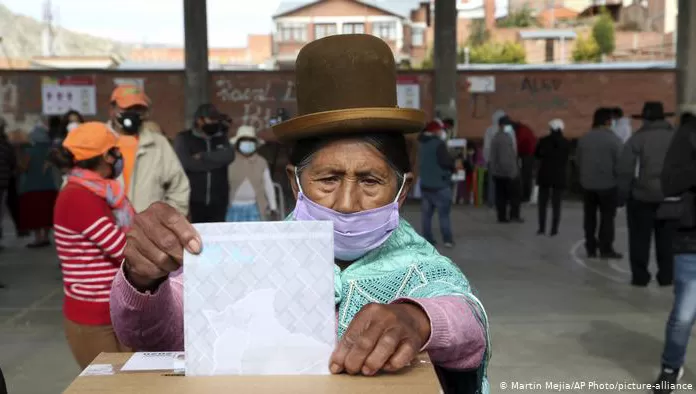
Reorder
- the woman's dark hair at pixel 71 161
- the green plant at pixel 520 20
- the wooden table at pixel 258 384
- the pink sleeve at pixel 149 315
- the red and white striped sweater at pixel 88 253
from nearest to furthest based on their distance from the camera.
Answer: the wooden table at pixel 258 384 < the pink sleeve at pixel 149 315 < the red and white striped sweater at pixel 88 253 < the woman's dark hair at pixel 71 161 < the green plant at pixel 520 20

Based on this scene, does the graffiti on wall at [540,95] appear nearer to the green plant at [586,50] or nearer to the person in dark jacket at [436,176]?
the person in dark jacket at [436,176]

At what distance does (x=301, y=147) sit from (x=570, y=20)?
3839 inches

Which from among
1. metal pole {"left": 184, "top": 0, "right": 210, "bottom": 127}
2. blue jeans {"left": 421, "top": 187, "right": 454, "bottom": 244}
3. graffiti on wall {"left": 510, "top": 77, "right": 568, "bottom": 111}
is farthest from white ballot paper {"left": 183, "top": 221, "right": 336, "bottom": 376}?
graffiti on wall {"left": 510, "top": 77, "right": 568, "bottom": 111}

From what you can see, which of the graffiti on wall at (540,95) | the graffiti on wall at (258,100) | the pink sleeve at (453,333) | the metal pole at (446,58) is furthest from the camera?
the graffiti on wall at (540,95)

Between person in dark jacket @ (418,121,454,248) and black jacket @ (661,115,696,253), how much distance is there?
551 cm

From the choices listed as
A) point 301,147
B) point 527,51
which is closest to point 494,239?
point 301,147

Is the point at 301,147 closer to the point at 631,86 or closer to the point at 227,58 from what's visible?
the point at 631,86

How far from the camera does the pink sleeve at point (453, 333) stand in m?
1.47

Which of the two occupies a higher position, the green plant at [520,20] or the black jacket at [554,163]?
the green plant at [520,20]

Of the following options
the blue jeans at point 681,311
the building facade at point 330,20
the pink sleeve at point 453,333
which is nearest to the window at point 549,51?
the building facade at point 330,20

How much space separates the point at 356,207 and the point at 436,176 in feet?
30.6

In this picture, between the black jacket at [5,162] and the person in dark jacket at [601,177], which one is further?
the person in dark jacket at [601,177]

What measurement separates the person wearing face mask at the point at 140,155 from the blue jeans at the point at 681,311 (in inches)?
134

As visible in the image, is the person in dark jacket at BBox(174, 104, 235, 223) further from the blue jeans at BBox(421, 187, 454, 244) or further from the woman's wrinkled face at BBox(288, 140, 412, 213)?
the woman's wrinkled face at BBox(288, 140, 412, 213)
